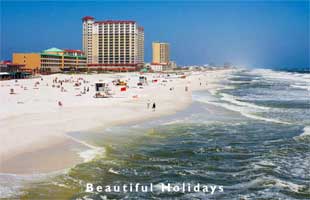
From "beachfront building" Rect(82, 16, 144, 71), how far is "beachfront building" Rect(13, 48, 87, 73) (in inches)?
717

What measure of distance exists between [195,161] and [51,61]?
107 metres

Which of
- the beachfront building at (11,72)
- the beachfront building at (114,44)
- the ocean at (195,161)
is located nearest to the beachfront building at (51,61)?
the beachfront building at (11,72)

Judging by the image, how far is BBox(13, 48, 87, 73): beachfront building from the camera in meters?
107

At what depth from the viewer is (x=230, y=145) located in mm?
16953

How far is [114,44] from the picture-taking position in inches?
6388

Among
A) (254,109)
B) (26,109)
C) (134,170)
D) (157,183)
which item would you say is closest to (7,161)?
(134,170)

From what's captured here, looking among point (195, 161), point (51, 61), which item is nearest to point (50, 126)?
point (195, 161)

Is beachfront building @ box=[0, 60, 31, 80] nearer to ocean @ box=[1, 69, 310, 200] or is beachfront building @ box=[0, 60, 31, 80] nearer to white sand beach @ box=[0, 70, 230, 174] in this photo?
white sand beach @ box=[0, 70, 230, 174]

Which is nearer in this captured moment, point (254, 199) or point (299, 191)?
point (254, 199)

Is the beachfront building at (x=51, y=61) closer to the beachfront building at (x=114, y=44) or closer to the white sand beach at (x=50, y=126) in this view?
the beachfront building at (x=114, y=44)

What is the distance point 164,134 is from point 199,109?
11.6m

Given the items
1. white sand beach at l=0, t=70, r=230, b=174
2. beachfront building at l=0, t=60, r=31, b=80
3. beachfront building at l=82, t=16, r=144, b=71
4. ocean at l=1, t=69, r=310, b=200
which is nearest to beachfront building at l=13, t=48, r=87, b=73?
beachfront building at l=0, t=60, r=31, b=80

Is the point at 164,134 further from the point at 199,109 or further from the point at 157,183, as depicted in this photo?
the point at 199,109

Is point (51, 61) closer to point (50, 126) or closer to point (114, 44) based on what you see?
point (114, 44)
